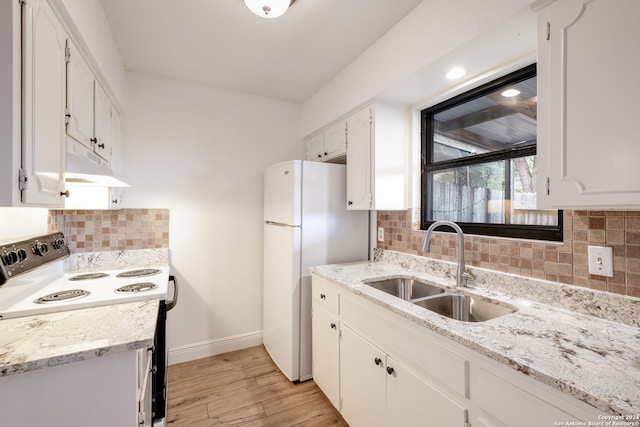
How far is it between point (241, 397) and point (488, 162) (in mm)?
2310

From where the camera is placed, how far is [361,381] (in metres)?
1.55

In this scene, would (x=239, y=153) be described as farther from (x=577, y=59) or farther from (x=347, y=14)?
(x=577, y=59)

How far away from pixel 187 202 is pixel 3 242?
1.30 metres

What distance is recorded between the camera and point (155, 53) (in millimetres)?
2078

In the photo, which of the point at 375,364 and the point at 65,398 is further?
the point at 375,364

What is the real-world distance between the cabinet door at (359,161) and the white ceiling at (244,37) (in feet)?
1.58

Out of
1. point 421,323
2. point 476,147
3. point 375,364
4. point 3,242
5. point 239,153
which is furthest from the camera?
point 239,153

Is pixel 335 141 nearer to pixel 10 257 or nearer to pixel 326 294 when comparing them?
pixel 326 294

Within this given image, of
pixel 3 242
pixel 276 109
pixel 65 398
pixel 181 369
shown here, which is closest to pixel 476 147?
pixel 276 109

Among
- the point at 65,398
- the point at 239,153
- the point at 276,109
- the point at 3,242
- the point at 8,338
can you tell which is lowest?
the point at 65,398

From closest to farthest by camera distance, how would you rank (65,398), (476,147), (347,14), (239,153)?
(65,398) < (347,14) < (476,147) < (239,153)

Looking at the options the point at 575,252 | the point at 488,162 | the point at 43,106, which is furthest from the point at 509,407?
the point at 43,106

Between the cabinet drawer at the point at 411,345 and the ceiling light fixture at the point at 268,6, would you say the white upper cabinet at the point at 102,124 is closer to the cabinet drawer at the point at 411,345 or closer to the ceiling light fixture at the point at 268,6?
the ceiling light fixture at the point at 268,6

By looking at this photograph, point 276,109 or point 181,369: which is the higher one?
point 276,109
